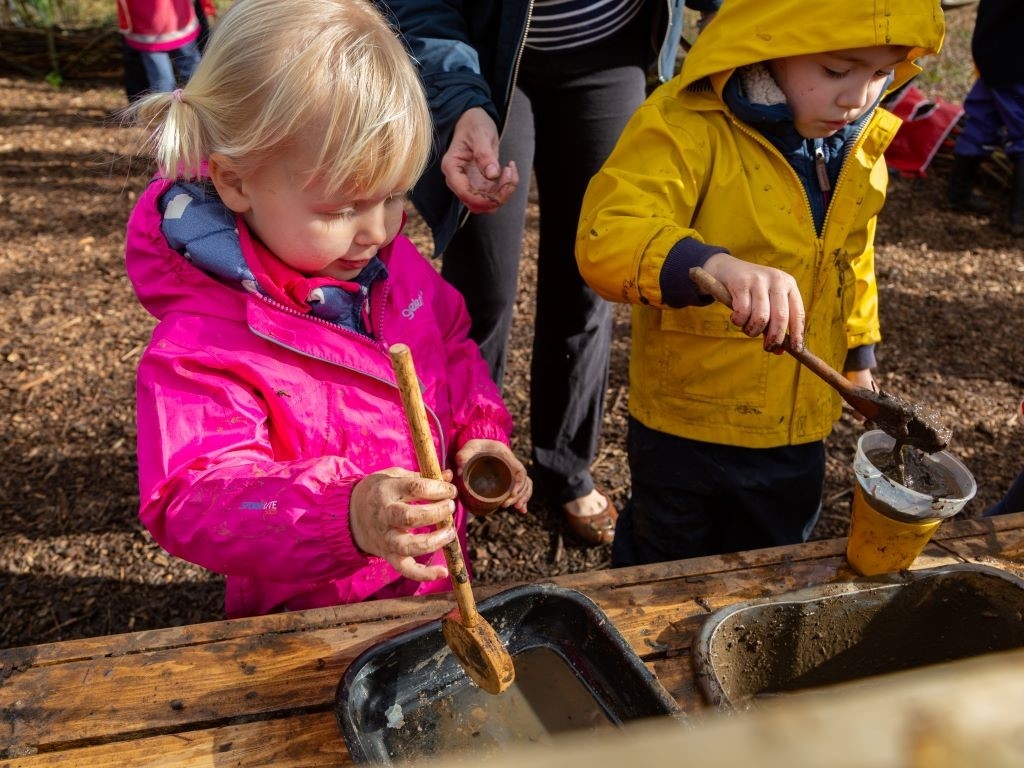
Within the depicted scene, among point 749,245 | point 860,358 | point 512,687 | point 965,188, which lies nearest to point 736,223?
point 749,245

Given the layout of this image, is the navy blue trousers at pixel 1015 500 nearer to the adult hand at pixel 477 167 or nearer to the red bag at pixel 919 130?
the adult hand at pixel 477 167

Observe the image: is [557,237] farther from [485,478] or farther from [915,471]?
[915,471]

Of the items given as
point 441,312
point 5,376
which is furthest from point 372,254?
point 5,376

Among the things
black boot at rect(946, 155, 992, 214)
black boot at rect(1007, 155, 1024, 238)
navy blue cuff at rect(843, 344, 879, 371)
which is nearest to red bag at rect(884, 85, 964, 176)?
black boot at rect(946, 155, 992, 214)

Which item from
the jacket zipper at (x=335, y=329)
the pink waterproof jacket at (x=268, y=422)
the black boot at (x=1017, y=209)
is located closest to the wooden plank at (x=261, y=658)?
the pink waterproof jacket at (x=268, y=422)

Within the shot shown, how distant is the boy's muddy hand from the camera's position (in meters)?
1.18

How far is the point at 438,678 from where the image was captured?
1.39 meters

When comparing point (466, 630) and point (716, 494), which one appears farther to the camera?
point (716, 494)

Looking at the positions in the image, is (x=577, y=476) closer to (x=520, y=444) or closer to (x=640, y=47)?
(x=520, y=444)

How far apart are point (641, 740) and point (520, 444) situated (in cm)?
319

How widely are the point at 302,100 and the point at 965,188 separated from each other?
5.24 metres

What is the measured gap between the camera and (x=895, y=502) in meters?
1.50

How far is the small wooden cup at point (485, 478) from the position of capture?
1.63m

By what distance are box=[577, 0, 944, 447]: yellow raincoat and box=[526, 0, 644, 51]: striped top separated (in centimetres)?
42
